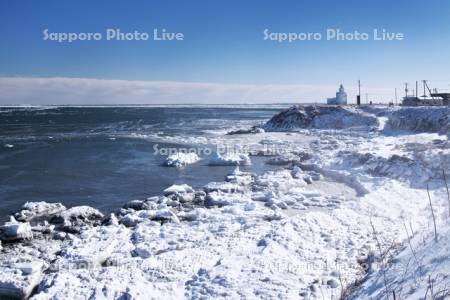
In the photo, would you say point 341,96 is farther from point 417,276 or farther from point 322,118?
point 417,276

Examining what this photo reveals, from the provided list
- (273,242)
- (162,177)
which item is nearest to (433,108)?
(162,177)

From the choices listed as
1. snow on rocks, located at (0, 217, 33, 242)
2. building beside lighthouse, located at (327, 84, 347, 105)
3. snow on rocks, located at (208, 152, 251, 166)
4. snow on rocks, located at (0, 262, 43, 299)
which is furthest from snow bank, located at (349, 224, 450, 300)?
building beside lighthouse, located at (327, 84, 347, 105)

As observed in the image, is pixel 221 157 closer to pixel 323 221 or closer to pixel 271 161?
pixel 271 161

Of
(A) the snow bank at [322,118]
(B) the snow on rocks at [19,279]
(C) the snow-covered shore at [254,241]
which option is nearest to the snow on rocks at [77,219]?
(C) the snow-covered shore at [254,241]

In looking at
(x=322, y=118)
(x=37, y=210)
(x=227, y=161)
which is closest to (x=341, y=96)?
(x=322, y=118)

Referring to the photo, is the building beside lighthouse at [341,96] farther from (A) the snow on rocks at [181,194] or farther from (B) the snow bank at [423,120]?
(A) the snow on rocks at [181,194]

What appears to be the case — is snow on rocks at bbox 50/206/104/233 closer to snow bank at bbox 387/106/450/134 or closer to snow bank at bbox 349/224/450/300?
snow bank at bbox 349/224/450/300
